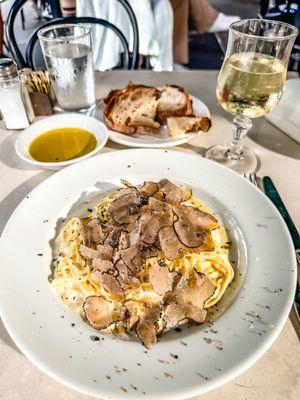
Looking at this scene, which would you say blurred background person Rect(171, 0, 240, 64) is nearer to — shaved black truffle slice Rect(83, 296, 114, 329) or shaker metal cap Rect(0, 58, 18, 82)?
shaker metal cap Rect(0, 58, 18, 82)

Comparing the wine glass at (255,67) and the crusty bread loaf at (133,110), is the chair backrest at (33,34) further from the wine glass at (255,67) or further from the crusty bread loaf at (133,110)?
the wine glass at (255,67)

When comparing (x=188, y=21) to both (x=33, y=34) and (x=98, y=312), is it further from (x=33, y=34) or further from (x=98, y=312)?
(x=98, y=312)

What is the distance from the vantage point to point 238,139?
1.57 m

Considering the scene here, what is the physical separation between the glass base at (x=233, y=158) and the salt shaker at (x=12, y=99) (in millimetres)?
928

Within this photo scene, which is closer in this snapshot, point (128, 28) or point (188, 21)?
point (128, 28)

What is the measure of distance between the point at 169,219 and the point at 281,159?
0.72 metres

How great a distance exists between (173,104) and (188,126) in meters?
0.21

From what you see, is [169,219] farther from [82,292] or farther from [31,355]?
[31,355]

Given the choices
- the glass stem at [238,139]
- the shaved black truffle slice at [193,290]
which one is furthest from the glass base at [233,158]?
the shaved black truffle slice at [193,290]

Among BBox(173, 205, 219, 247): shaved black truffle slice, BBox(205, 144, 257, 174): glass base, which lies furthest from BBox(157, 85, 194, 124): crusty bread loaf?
BBox(173, 205, 219, 247): shaved black truffle slice

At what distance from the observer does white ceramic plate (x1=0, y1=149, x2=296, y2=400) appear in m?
0.79

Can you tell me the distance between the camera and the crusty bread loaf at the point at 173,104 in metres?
1.68

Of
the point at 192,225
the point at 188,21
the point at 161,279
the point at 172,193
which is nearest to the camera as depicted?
the point at 161,279

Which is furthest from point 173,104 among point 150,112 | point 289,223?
point 289,223
